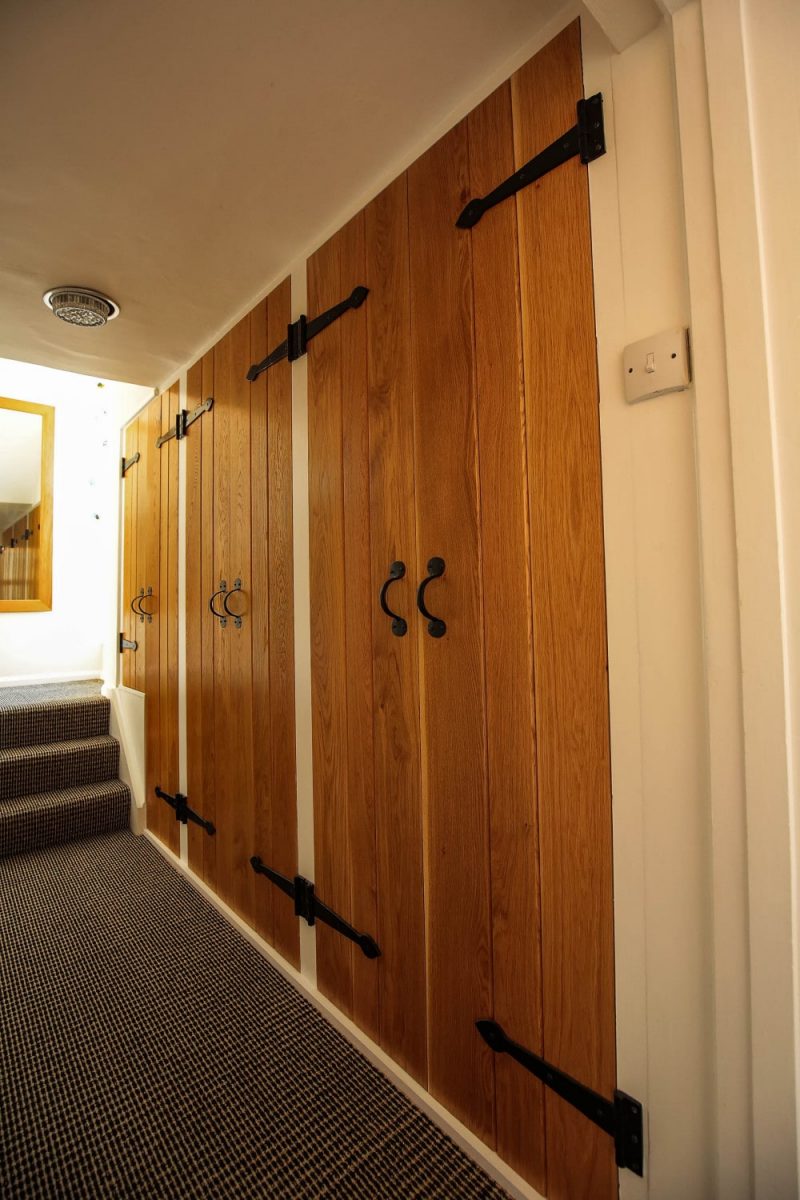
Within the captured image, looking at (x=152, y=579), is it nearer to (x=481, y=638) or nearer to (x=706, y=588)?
(x=481, y=638)

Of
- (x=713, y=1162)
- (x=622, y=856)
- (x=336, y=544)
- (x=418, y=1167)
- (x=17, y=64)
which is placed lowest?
(x=418, y=1167)

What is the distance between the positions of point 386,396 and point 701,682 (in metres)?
0.92

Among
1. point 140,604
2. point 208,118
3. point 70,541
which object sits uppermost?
point 208,118

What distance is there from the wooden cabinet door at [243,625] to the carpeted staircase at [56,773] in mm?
769

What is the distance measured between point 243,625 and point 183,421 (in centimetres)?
102

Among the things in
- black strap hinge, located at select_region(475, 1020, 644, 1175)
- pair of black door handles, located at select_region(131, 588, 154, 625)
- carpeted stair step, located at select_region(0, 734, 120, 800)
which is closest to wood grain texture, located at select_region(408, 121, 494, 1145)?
black strap hinge, located at select_region(475, 1020, 644, 1175)

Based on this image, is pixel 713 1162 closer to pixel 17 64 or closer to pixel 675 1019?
pixel 675 1019

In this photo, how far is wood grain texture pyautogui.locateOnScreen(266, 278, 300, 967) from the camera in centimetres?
165

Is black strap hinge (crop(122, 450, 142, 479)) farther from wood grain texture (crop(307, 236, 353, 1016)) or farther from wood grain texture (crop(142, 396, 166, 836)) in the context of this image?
wood grain texture (crop(307, 236, 353, 1016))

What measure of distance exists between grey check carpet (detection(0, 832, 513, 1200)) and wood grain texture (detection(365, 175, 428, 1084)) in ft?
0.58

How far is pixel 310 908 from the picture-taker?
5.09 ft

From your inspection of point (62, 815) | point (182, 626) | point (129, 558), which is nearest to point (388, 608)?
point (182, 626)

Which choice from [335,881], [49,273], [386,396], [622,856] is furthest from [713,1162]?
[49,273]

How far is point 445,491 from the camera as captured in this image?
1.16 meters
